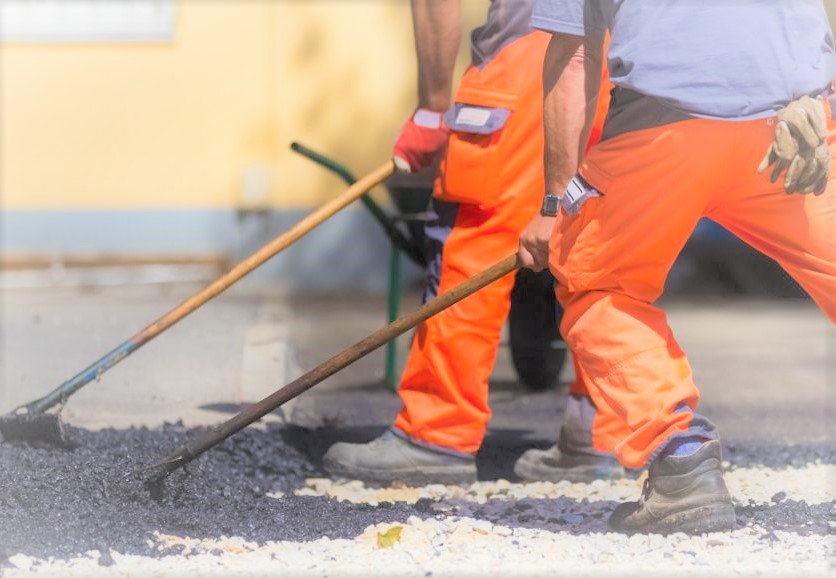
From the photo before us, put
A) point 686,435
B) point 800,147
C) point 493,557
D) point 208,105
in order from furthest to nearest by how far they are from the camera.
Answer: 1. point 208,105
2. point 686,435
3. point 493,557
4. point 800,147

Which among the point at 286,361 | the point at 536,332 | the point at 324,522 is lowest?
the point at 286,361

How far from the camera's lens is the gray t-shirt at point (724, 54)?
10.7 ft

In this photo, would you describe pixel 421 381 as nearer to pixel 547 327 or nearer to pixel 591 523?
pixel 591 523

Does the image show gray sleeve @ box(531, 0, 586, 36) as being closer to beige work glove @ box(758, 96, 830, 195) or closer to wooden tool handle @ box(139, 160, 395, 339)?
beige work glove @ box(758, 96, 830, 195)

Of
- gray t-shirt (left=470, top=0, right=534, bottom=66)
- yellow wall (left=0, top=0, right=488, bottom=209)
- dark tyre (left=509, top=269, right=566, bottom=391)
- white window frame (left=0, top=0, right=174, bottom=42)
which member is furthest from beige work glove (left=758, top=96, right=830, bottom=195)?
white window frame (left=0, top=0, right=174, bottom=42)

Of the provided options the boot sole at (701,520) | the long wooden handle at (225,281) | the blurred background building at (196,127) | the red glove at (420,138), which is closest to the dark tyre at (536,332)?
the red glove at (420,138)

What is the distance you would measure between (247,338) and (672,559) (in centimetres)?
343

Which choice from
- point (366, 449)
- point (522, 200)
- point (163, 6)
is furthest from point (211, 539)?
point (163, 6)

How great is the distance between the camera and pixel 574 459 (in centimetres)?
452

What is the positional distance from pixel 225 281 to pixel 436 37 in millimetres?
914

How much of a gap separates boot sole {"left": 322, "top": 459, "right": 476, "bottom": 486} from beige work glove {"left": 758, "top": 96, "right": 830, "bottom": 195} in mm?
1474

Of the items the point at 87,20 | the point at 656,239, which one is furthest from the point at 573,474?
the point at 87,20

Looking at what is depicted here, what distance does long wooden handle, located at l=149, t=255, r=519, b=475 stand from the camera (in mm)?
3650

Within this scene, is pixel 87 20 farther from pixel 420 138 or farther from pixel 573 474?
pixel 573 474
